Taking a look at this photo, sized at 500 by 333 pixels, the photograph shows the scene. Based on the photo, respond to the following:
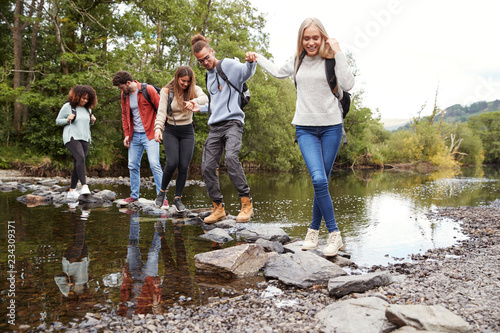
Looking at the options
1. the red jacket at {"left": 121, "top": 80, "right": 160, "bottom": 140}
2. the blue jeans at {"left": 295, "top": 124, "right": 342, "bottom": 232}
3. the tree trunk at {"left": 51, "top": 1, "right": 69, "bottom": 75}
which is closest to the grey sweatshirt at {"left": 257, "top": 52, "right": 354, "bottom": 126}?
the blue jeans at {"left": 295, "top": 124, "right": 342, "bottom": 232}

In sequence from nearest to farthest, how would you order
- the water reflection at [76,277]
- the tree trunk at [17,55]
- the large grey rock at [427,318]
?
the large grey rock at [427,318], the water reflection at [76,277], the tree trunk at [17,55]

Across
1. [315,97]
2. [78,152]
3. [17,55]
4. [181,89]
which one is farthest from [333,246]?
[17,55]

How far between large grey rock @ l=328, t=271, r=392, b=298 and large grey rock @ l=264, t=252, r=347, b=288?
11.2 inches

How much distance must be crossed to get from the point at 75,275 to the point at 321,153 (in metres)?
2.81

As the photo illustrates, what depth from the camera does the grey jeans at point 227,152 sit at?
5590 millimetres

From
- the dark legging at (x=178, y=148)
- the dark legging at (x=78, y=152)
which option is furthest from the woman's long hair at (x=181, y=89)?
the dark legging at (x=78, y=152)

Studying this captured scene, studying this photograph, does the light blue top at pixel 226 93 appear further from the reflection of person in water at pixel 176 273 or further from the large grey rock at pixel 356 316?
the large grey rock at pixel 356 316

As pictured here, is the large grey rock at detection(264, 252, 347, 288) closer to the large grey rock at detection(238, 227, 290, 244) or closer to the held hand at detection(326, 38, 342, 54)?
the large grey rock at detection(238, 227, 290, 244)

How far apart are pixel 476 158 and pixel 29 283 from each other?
67788mm

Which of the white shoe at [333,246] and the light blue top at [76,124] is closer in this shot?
the white shoe at [333,246]

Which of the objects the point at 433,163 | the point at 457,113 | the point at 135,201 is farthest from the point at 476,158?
the point at 135,201

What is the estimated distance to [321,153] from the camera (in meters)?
4.21

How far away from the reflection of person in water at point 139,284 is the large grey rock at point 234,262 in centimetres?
50

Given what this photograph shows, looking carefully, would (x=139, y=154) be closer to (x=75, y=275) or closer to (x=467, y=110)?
(x=75, y=275)
